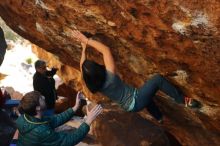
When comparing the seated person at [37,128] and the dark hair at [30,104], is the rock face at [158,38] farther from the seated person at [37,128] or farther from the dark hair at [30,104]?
the dark hair at [30,104]

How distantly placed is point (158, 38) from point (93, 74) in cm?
111

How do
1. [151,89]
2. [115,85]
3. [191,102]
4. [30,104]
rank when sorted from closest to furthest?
[30,104] < [115,85] < [151,89] < [191,102]

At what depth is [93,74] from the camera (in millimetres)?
5504

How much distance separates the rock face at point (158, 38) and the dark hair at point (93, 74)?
0.79m

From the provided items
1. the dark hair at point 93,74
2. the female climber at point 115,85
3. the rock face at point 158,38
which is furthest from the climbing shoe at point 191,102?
the dark hair at point 93,74

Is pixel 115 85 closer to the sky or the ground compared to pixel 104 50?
closer to the ground

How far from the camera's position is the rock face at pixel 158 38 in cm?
484

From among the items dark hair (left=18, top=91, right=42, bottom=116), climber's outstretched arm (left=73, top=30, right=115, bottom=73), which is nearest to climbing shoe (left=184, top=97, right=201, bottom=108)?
climber's outstretched arm (left=73, top=30, right=115, bottom=73)

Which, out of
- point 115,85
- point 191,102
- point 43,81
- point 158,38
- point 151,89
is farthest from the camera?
point 43,81

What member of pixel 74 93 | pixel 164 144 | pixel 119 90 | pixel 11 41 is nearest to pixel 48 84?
pixel 119 90

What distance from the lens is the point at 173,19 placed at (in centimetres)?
493

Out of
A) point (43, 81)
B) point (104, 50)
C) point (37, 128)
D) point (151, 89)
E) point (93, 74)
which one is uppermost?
point (104, 50)

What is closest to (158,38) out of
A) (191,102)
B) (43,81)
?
(191,102)

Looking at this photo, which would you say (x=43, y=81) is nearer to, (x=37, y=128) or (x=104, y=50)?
(x=104, y=50)
